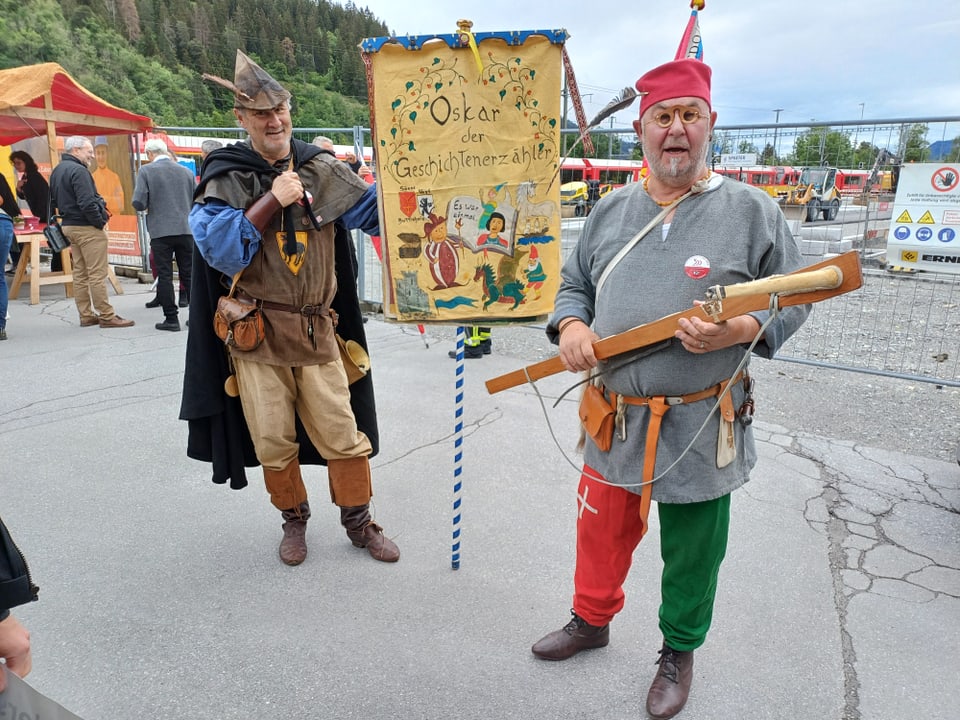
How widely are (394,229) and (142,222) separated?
951 cm

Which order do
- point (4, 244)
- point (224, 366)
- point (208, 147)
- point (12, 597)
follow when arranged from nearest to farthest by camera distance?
point (12, 597) → point (224, 366) → point (208, 147) → point (4, 244)

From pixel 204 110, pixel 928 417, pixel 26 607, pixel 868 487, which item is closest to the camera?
pixel 26 607

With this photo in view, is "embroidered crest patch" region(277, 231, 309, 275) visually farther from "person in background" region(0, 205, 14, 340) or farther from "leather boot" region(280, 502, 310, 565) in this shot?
"person in background" region(0, 205, 14, 340)

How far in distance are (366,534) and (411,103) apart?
1854 millimetres

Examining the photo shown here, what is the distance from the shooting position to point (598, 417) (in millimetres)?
1995

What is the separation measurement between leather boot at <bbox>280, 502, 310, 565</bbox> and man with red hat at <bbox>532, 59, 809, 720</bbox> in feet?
4.56

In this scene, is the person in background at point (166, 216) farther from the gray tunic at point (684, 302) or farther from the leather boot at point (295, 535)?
the gray tunic at point (684, 302)

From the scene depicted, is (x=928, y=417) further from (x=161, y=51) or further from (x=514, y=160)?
(x=161, y=51)

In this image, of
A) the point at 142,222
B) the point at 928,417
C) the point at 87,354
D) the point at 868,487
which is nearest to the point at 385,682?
the point at 868,487

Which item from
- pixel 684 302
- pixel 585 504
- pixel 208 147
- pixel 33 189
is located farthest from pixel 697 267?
pixel 33 189

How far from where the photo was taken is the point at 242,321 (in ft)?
8.21

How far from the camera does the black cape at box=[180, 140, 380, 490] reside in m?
2.52

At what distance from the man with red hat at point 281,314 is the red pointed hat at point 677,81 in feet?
4.23

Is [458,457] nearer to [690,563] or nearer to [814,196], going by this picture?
[690,563]
